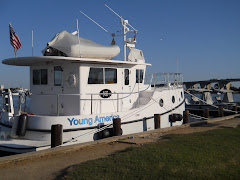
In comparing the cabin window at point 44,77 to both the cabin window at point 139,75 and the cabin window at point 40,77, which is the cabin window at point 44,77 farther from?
the cabin window at point 139,75

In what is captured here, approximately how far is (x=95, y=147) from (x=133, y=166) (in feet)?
7.12

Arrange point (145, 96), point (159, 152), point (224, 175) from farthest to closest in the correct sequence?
point (145, 96), point (159, 152), point (224, 175)

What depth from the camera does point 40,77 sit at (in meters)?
9.92

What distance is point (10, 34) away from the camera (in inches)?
385

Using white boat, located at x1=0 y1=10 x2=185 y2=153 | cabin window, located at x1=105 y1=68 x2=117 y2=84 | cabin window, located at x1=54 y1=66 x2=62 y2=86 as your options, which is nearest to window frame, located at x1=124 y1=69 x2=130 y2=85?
white boat, located at x1=0 y1=10 x2=185 y2=153

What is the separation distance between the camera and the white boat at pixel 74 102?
806cm

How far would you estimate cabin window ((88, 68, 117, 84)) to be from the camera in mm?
9453

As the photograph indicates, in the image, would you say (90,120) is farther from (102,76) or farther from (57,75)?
(57,75)

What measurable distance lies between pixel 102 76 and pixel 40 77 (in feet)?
8.61

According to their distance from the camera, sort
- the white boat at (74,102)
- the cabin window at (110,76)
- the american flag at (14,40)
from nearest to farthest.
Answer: the white boat at (74,102), the american flag at (14,40), the cabin window at (110,76)

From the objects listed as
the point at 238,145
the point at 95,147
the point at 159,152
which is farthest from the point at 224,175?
the point at 95,147

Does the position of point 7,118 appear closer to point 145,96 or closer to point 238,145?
point 145,96

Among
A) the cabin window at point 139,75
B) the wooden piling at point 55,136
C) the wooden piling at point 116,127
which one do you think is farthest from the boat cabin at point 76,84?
the wooden piling at point 55,136

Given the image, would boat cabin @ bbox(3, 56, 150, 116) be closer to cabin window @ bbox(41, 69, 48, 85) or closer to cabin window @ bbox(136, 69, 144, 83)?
cabin window @ bbox(41, 69, 48, 85)
